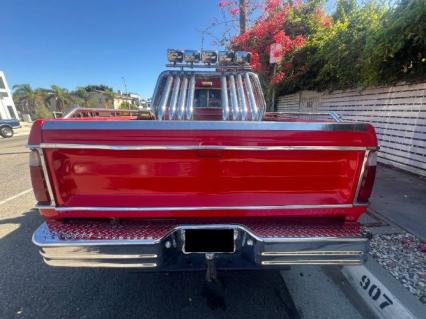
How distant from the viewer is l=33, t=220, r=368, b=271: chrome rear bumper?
1.61 metres

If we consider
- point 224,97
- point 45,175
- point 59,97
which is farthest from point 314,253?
point 59,97

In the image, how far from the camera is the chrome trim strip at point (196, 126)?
1.63 m

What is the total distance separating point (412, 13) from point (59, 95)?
53556mm

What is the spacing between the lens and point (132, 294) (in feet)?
7.38

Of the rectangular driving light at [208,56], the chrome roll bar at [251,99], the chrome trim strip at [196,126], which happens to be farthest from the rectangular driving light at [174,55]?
the chrome trim strip at [196,126]

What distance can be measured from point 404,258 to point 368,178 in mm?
1467

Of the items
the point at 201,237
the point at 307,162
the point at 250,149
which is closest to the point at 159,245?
the point at 201,237

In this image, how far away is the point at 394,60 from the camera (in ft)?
16.5

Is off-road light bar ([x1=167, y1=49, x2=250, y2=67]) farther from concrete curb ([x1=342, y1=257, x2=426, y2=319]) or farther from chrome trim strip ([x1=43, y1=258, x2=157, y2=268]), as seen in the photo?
concrete curb ([x1=342, y1=257, x2=426, y2=319])

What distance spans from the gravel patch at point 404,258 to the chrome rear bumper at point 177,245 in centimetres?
97

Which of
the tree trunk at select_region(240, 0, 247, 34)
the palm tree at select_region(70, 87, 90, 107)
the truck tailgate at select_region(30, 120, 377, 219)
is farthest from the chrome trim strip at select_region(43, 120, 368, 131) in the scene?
the palm tree at select_region(70, 87, 90, 107)

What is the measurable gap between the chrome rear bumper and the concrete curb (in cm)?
65

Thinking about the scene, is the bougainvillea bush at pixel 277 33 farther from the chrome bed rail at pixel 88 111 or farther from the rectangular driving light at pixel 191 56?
the chrome bed rail at pixel 88 111

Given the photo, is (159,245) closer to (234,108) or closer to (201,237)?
(201,237)
